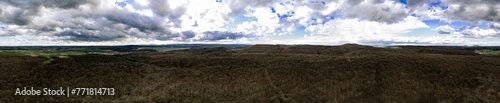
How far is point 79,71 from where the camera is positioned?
35938 millimetres

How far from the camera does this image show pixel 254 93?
32.1m

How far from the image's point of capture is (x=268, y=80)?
3684 centimetres

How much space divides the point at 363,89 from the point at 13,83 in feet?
117

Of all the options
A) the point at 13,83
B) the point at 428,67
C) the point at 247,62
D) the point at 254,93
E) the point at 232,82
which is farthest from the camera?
the point at 247,62

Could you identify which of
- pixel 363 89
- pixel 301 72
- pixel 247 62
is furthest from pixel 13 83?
pixel 363 89

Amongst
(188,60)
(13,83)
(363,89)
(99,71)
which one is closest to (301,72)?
(363,89)

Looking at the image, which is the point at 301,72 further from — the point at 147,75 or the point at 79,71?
the point at 79,71

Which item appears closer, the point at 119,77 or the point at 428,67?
the point at 119,77

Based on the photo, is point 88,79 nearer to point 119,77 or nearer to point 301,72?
point 119,77

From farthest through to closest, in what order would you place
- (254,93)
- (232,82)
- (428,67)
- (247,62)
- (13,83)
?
(247,62), (428,67), (232,82), (254,93), (13,83)

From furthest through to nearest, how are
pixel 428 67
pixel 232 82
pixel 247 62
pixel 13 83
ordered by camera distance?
pixel 247 62 → pixel 428 67 → pixel 232 82 → pixel 13 83

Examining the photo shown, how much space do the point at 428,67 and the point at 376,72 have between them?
271 inches

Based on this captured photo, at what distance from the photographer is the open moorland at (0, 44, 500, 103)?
2977 cm

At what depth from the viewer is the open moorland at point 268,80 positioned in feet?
97.7
